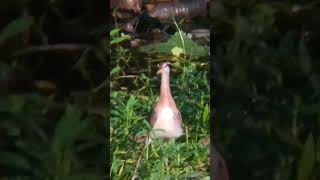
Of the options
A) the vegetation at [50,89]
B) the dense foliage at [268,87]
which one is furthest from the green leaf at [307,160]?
the vegetation at [50,89]

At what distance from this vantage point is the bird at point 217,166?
6.45 feet

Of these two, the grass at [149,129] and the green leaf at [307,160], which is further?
the green leaf at [307,160]

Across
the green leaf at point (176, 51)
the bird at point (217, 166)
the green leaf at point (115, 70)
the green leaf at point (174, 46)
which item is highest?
the green leaf at point (174, 46)

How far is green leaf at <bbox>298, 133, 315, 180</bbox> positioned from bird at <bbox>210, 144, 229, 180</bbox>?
199mm

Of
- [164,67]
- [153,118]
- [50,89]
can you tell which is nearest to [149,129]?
[153,118]

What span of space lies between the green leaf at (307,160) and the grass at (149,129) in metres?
0.26

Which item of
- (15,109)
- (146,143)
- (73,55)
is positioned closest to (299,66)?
(146,143)

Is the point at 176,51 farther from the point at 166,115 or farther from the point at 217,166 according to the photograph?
the point at 217,166

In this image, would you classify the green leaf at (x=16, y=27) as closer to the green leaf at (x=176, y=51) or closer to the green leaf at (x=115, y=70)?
the green leaf at (x=115, y=70)

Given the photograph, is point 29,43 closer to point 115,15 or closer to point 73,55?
point 73,55

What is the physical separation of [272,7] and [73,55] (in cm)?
52

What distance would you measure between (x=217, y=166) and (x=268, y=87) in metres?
0.24

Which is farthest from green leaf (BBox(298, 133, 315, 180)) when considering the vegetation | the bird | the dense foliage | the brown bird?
the vegetation

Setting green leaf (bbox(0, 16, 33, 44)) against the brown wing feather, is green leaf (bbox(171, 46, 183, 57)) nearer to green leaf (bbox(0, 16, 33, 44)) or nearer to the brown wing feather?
the brown wing feather
